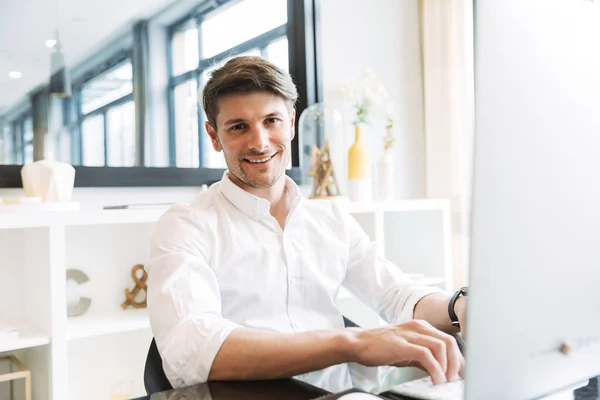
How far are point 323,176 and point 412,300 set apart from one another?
1.27 meters

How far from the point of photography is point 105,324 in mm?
2158

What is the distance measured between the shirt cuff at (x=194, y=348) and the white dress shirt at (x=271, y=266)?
0.08 metres

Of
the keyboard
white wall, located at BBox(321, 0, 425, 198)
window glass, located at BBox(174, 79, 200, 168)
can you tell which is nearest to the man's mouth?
the keyboard

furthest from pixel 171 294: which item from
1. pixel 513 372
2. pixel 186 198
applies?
pixel 186 198

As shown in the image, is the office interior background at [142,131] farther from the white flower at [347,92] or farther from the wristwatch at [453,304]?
the wristwatch at [453,304]

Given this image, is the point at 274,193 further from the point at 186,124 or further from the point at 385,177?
the point at 385,177

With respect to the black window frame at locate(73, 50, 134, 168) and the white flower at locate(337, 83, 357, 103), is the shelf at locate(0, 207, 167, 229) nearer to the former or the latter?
the black window frame at locate(73, 50, 134, 168)

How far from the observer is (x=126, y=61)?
2445mm

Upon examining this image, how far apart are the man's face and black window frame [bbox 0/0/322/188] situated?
3.10ft

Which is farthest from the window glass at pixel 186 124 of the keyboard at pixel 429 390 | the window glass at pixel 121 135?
the keyboard at pixel 429 390

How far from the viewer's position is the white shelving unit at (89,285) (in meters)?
1.97

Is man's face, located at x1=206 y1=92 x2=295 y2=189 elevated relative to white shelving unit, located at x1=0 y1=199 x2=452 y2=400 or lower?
elevated

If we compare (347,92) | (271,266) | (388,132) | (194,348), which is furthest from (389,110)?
(194,348)

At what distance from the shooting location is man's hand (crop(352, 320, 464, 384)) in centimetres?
91
